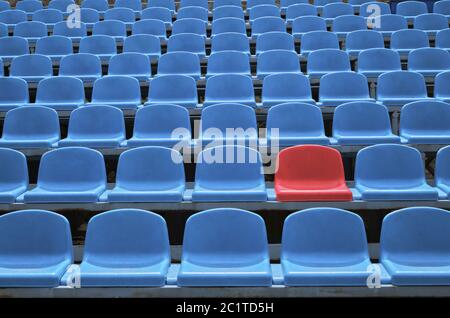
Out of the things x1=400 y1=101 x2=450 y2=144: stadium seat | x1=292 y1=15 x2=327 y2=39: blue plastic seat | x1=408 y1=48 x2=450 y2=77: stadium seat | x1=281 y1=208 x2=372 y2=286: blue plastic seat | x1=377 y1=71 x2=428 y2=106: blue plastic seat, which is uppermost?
x1=292 y1=15 x2=327 y2=39: blue plastic seat

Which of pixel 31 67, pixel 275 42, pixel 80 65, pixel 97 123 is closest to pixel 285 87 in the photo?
pixel 275 42

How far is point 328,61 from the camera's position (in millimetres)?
4742

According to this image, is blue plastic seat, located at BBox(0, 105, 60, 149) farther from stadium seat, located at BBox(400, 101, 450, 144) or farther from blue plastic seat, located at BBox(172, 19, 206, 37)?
stadium seat, located at BBox(400, 101, 450, 144)

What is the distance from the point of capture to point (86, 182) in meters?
3.29

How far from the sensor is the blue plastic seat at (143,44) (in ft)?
17.1

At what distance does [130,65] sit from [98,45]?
2.20ft

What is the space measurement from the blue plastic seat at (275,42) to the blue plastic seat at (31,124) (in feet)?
6.75

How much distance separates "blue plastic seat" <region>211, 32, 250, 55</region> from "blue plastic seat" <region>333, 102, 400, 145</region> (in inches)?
65.1

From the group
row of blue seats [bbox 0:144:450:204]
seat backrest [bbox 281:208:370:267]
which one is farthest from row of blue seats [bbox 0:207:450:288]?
row of blue seats [bbox 0:144:450:204]

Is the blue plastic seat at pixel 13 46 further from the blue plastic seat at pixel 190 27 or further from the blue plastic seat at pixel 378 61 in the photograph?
the blue plastic seat at pixel 378 61

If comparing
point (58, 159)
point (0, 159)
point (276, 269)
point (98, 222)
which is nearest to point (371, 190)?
point (276, 269)

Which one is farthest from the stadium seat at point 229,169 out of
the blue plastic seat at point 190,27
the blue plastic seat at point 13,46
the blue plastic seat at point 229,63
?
the blue plastic seat at point 13,46

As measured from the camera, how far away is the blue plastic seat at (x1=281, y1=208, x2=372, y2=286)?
2.62 metres
